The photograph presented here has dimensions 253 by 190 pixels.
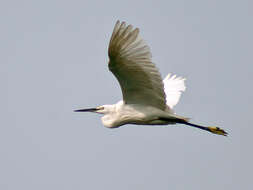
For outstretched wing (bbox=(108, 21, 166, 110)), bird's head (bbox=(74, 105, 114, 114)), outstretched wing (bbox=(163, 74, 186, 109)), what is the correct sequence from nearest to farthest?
1. outstretched wing (bbox=(108, 21, 166, 110))
2. bird's head (bbox=(74, 105, 114, 114))
3. outstretched wing (bbox=(163, 74, 186, 109))

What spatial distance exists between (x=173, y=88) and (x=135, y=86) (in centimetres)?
313

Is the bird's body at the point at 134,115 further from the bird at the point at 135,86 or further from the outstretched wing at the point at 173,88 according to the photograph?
the outstretched wing at the point at 173,88

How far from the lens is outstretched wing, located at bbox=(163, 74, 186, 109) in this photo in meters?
11.3

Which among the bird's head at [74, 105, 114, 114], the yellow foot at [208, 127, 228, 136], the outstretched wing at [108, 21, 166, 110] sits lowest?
the yellow foot at [208, 127, 228, 136]

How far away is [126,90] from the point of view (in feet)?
29.8

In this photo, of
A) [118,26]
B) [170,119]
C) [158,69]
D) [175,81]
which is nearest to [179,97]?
[175,81]

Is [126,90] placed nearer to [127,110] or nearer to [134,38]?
[127,110]

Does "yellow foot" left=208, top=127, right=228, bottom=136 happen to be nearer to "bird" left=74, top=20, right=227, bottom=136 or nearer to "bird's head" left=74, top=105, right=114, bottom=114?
"bird" left=74, top=20, right=227, bottom=136

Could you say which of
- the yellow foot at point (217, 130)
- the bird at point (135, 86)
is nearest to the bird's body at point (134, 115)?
the bird at point (135, 86)

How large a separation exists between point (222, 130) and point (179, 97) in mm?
1372

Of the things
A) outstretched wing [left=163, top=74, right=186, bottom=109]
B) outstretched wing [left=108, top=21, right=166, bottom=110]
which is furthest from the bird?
outstretched wing [left=163, top=74, right=186, bottom=109]

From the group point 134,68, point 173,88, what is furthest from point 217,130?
point 134,68

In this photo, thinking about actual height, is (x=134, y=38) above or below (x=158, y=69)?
above

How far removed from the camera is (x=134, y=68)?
843 centimetres
